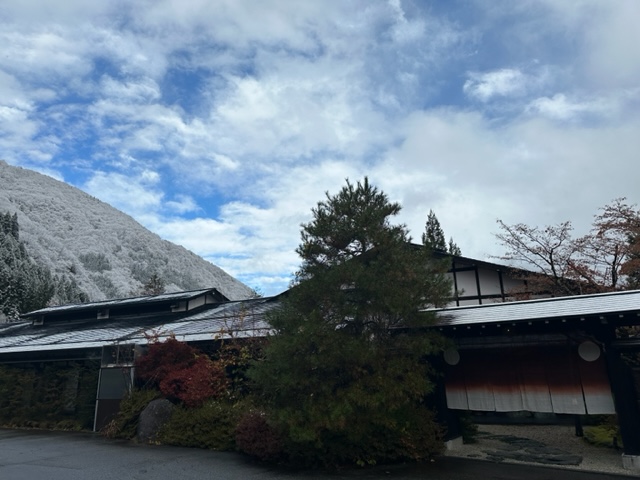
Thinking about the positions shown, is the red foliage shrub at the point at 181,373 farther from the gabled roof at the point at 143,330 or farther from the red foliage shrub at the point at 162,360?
the gabled roof at the point at 143,330

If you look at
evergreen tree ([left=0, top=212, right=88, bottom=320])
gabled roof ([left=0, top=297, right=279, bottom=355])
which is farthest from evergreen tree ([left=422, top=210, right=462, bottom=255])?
evergreen tree ([left=0, top=212, right=88, bottom=320])

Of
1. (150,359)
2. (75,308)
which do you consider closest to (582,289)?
(150,359)

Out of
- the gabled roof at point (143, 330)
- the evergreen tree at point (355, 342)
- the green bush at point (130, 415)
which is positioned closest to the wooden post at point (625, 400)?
the evergreen tree at point (355, 342)

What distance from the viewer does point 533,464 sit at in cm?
927

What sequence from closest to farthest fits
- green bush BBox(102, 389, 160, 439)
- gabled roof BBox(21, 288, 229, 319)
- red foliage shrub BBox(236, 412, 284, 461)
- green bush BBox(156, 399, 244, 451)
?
red foliage shrub BBox(236, 412, 284, 461)
green bush BBox(156, 399, 244, 451)
green bush BBox(102, 389, 160, 439)
gabled roof BBox(21, 288, 229, 319)

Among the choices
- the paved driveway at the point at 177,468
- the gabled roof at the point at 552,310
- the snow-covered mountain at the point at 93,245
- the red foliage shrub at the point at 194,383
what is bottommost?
the paved driveway at the point at 177,468

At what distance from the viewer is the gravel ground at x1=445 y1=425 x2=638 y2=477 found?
8993 mm

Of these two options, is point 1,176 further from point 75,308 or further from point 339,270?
point 339,270

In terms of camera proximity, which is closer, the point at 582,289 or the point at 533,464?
the point at 533,464

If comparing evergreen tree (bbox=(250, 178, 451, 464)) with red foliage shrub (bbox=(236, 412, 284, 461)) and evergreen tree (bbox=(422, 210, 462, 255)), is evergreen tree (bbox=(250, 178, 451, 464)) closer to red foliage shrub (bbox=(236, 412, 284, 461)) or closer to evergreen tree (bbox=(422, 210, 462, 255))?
red foliage shrub (bbox=(236, 412, 284, 461))

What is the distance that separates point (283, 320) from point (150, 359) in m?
6.54

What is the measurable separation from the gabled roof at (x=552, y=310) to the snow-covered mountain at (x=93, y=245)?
168 feet

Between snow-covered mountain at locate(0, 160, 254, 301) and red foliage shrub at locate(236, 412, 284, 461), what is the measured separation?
49.9 metres

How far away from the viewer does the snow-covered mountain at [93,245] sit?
67438 mm
